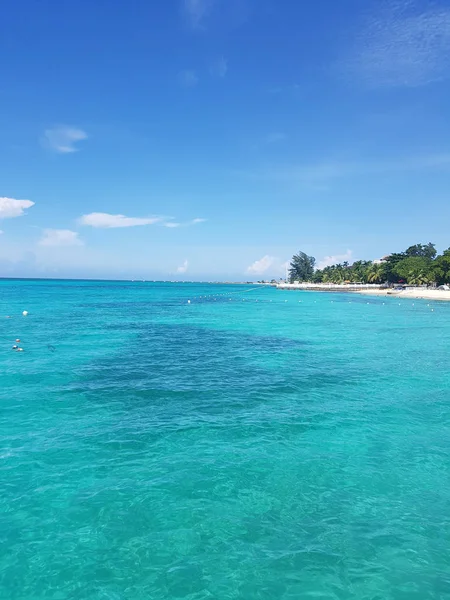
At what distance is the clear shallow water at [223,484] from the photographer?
736 cm

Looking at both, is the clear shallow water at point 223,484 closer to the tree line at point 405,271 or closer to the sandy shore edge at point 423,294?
the sandy shore edge at point 423,294

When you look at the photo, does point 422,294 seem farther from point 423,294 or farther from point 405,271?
point 405,271

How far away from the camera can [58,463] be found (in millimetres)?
11445

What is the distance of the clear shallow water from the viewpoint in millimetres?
7355

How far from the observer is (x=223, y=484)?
1037 cm

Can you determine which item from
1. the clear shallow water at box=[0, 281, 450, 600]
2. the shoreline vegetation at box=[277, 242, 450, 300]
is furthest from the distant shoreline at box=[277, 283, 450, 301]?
the clear shallow water at box=[0, 281, 450, 600]

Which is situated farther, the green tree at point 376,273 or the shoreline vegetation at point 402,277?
the green tree at point 376,273

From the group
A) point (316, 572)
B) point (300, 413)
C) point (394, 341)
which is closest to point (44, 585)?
point (316, 572)

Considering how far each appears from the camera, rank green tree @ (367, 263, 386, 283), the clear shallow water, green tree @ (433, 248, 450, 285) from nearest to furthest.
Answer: the clear shallow water < green tree @ (433, 248, 450, 285) < green tree @ (367, 263, 386, 283)

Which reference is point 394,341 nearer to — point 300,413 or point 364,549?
point 300,413

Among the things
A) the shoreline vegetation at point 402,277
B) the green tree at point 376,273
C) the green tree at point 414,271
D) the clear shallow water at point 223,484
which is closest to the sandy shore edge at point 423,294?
the shoreline vegetation at point 402,277

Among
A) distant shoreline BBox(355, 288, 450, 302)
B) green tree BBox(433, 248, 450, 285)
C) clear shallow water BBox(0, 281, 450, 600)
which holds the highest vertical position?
green tree BBox(433, 248, 450, 285)

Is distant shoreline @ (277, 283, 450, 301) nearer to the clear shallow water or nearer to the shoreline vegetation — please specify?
the shoreline vegetation

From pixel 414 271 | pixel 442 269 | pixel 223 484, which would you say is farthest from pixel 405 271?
pixel 223 484
